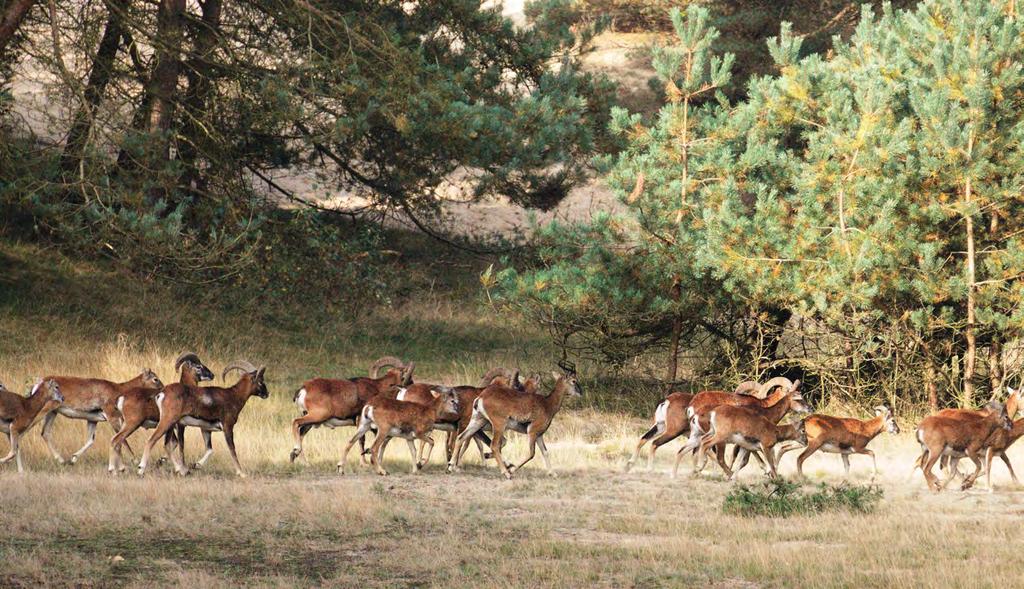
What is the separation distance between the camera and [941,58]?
19.0 meters

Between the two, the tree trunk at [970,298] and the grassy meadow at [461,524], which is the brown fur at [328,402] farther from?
the tree trunk at [970,298]

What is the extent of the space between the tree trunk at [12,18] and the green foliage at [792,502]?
1461cm

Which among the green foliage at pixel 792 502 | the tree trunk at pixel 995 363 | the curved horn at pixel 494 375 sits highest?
the tree trunk at pixel 995 363

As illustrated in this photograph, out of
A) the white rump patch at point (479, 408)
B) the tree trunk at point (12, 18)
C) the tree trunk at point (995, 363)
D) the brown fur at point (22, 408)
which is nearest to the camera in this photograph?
the brown fur at point (22, 408)

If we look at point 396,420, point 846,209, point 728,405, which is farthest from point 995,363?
point 396,420

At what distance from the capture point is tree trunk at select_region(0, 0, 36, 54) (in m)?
21.9

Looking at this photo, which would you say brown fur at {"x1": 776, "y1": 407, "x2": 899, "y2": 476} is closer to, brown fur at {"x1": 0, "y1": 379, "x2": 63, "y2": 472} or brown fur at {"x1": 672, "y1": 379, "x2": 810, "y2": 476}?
brown fur at {"x1": 672, "y1": 379, "x2": 810, "y2": 476}

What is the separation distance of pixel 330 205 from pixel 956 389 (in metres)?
25.4

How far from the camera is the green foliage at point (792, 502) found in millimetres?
12867

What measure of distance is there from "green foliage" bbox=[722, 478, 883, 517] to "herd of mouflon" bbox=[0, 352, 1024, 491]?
1.86 metres

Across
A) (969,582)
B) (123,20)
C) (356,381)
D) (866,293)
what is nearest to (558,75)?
(123,20)

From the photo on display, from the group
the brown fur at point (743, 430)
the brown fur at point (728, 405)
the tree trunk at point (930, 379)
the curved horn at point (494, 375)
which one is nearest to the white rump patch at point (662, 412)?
the brown fur at point (728, 405)

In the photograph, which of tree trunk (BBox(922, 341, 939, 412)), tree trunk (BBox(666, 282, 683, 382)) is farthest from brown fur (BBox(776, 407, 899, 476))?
tree trunk (BBox(666, 282, 683, 382))

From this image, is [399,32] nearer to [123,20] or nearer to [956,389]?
[123,20]
